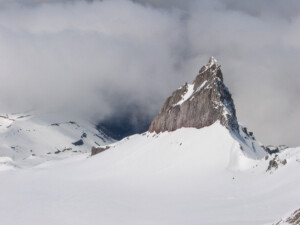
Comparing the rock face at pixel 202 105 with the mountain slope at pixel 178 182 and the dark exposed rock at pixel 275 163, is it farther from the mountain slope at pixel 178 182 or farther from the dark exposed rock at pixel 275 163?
the dark exposed rock at pixel 275 163

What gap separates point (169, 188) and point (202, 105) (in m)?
45.1

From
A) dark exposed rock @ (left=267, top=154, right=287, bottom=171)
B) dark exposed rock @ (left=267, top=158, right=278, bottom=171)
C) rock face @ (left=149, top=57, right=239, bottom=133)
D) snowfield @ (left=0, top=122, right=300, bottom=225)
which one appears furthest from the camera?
rock face @ (left=149, top=57, right=239, bottom=133)

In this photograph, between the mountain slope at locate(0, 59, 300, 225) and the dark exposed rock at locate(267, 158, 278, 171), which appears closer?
the mountain slope at locate(0, 59, 300, 225)

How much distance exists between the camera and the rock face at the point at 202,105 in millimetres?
137125

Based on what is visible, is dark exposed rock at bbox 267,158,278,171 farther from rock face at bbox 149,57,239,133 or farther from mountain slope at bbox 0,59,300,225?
rock face at bbox 149,57,239,133

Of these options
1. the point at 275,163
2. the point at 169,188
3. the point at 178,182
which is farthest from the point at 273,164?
the point at 178,182

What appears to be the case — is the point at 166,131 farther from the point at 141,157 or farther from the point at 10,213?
the point at 10,213

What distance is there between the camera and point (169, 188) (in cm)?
10219

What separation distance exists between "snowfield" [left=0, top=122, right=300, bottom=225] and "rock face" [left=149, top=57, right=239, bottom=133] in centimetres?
366

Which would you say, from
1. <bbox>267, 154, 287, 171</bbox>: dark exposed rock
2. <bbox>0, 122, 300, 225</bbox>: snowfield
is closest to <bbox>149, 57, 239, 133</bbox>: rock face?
<bbox>0, 122, 300, 225</bbox>: snowfield

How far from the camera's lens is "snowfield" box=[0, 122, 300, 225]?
6994 cm

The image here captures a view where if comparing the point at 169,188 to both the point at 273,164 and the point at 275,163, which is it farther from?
the point at 275,163

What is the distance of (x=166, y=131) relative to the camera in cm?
15662

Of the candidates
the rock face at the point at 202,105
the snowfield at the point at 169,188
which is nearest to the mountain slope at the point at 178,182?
the snowfield at the point at 169,188
